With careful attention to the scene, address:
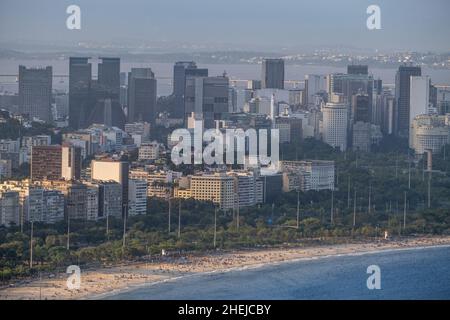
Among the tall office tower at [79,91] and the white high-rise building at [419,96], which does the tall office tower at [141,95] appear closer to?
the tall office tower at [79,91]

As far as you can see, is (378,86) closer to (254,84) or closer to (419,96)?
(419,96)

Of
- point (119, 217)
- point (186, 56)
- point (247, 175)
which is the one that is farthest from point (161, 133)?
point (119, 217)

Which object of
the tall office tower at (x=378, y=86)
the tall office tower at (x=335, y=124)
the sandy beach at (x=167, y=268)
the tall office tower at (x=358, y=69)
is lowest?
the sandy beach at (x=167, y=268)

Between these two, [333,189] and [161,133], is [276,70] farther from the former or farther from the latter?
[333,189]

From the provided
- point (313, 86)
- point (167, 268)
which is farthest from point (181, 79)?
point (167, 268)

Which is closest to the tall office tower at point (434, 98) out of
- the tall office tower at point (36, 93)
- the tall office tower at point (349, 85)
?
the tall office tower at point (349, 85)

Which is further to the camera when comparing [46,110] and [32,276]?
[46,110]
